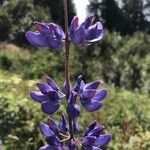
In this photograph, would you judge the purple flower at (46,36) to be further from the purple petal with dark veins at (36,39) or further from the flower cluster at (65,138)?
the flower cluster at (65,138)

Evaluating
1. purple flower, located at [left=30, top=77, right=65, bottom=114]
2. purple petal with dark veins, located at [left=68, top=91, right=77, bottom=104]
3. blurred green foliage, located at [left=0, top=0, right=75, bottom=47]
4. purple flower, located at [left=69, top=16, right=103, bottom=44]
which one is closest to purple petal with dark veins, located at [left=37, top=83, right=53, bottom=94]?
purple flower, located at [left=30, top=77, right=65, bottom=114]

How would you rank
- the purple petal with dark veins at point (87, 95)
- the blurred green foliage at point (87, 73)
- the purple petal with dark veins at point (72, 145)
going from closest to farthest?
the purple petal with dark veins at point (72, 145), the purple petal with dark veins at point (87, 95), the blurred green foliage at point (87, 73)

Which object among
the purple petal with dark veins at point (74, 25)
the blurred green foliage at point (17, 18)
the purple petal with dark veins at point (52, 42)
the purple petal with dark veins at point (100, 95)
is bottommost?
the blurred green foliage at point (17, 18)

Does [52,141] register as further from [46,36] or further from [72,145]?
[46,36]

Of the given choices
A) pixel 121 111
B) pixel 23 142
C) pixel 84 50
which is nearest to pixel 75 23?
pixel 23 142

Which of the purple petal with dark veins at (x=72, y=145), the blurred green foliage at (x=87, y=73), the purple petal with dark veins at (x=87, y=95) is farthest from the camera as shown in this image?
the blurred green foliage at (x=87, y=73)

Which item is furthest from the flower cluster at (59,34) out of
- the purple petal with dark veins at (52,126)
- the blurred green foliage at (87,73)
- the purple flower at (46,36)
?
the blurred green foliage at (87,73)

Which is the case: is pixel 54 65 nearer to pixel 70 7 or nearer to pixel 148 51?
pixel 148 51
